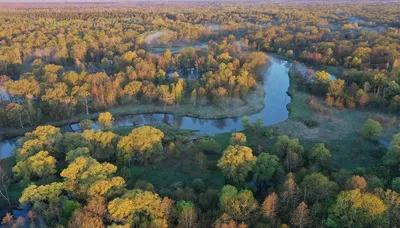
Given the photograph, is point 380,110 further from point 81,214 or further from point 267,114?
point 81,214

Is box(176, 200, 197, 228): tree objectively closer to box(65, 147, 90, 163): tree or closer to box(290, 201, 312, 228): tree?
box(290, 201, 312, 228): tree

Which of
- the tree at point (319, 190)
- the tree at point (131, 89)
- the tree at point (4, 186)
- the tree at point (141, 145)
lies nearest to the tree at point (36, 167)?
the tree at point (4, 186)

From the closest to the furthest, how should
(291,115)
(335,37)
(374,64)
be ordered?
(291,115) < (374,64) < (335,37)

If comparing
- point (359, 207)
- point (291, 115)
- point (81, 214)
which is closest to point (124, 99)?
point (291, 115)

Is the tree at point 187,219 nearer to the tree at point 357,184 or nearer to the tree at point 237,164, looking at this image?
the tree at point 237,164

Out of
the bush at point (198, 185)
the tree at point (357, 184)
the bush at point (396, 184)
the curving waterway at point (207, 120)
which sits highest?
the tree at point (357, 184)

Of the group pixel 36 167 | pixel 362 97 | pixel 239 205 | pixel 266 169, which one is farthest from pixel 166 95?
pixel 362 97
